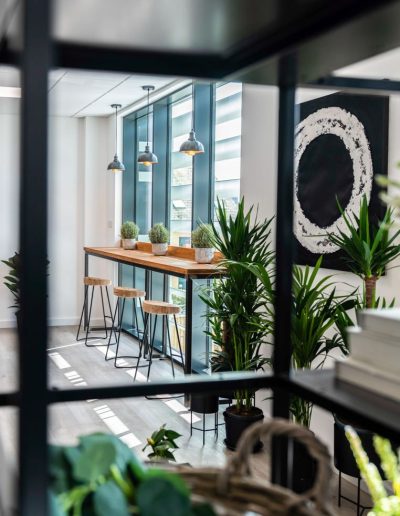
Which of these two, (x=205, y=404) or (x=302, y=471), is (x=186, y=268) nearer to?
(x=205, y=404)

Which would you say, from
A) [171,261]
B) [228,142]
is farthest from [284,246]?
[228,142]

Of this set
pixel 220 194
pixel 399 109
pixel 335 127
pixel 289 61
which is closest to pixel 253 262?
pixel 335 127

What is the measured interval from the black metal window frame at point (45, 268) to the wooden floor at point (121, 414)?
1631 millimetres

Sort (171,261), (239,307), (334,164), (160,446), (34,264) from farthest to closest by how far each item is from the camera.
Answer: (171,261) → (239,307) → (334,164) → (160,446) → (34,264)

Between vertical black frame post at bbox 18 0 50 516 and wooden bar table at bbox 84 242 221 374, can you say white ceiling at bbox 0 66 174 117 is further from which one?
vertical black frame post at bbox 18 0 50 516

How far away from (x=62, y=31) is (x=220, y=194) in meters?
4.45

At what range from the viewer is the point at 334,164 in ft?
10.8

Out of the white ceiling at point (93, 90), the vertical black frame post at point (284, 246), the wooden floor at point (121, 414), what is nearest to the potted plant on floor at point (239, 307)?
the wooden floor at point (121, 414)

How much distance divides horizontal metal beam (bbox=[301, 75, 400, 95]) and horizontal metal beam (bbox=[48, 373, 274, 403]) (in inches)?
16.1

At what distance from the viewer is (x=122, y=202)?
764 cm

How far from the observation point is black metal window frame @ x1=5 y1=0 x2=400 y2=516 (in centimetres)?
58

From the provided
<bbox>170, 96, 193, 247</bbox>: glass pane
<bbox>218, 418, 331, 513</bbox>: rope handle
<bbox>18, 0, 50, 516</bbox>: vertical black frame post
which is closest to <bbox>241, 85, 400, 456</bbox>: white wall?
<bbox>170, 96, 193, 247</bbox>: glass pane

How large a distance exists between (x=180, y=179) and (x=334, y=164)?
2836 mm

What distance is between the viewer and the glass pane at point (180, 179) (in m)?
5.82
